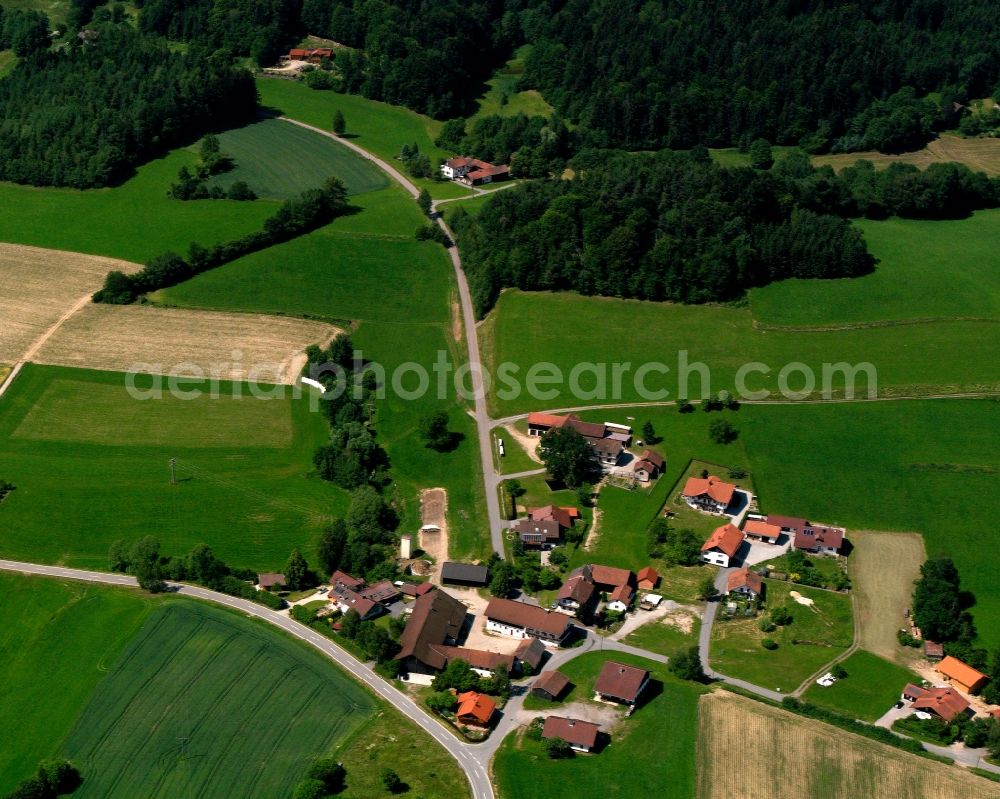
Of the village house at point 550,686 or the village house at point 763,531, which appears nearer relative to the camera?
the village house at point 550,686

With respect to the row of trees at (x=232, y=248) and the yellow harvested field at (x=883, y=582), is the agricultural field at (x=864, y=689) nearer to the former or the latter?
the yellow harvested field at (x=883, y=582)

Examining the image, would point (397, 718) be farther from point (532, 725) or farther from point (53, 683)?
point (53, 683)

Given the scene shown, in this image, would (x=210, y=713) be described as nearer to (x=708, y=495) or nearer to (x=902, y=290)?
(x=708, y=495)

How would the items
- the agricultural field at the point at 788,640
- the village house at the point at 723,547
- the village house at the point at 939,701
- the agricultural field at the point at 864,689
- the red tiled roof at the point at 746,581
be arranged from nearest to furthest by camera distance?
the village house at the point at 939,701 < the agricultural field at the point at 864,689 < the agricultural field at the point at 788,640 < the red tiled roof at the point at 746,581 < the village house at the point at 723,547

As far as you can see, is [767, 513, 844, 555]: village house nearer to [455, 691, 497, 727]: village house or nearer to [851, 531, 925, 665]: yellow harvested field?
[851, 531, 925, 665]: yellow harvested field

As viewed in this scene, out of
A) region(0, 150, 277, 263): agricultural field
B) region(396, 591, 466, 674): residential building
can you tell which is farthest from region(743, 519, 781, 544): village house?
region(0, 150, 277, 263): agricultural field

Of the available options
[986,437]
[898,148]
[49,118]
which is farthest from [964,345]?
[49,118]

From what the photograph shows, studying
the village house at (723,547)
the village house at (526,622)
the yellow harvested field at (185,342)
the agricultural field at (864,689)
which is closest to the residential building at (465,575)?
the village house at (526,622)
